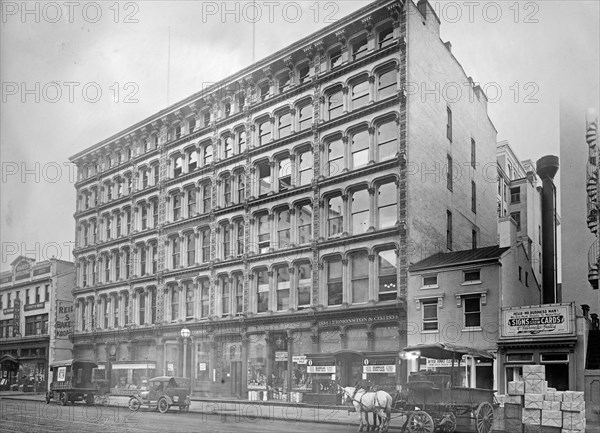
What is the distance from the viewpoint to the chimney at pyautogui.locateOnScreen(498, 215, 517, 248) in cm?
2167

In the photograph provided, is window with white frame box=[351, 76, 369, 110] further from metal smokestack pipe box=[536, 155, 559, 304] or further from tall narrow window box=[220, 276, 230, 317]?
metal smokestack pipe box=[536, 155, 559, 304]

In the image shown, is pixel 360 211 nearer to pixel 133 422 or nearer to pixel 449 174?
pixel 449 174

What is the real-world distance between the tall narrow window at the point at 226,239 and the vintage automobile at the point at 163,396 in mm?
6044

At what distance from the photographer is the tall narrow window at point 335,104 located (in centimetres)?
2819

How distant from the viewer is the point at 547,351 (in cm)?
1642

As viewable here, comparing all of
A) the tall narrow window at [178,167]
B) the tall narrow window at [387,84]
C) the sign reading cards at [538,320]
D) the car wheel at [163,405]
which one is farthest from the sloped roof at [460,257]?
the tall narrow window at [178,167]

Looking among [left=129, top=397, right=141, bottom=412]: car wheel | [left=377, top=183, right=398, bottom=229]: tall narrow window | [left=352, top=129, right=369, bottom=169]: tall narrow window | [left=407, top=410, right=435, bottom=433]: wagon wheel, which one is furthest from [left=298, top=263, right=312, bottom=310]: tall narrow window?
[left=407, top=410, right=435, bottom=433]: wagon wheel

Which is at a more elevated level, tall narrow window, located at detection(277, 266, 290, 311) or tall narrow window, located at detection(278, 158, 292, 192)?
tall narrow window, located at detection(278, 158, 292, 192)

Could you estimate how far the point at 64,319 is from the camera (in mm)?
30203

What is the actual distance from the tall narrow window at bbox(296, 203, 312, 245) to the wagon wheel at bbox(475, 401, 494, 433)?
46.5 ft

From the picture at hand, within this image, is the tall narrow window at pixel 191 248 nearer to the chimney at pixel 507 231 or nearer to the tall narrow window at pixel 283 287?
the tall narrow window at pixel 283 287

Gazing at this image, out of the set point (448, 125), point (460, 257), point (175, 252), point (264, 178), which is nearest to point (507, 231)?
point (460, 257)

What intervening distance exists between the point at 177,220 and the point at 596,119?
17.2 metres

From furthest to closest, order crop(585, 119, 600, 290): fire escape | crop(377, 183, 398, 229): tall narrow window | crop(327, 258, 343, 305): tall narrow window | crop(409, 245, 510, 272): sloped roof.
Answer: crop(327, 258, 343, 305): tall narrow window → crop(377, 183, 398, 229): tall narrow window → crop(409, 245, 510, 272): sloped roof → crop(585, 119, 600, 290): fire escape
